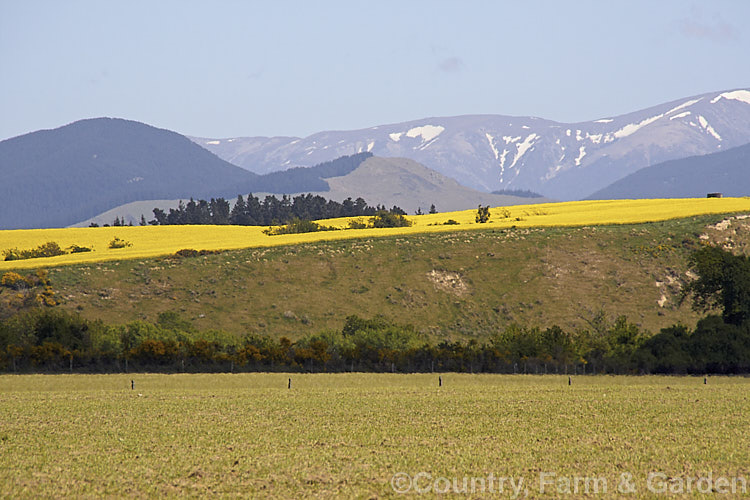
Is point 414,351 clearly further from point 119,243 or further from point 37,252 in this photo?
point 119,243

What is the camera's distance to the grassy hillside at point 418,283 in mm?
83562

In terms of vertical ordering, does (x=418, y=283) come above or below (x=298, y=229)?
below

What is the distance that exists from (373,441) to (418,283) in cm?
6433

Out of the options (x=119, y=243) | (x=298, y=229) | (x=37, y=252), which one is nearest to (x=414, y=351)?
(x=37, y=252)

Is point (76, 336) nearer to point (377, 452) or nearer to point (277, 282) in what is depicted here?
point (277, 282)

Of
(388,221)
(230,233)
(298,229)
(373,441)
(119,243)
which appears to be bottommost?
(373,441)

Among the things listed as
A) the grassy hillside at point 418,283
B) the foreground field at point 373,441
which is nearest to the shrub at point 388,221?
the grassy hillside at point 418,283

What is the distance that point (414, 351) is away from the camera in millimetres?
59312

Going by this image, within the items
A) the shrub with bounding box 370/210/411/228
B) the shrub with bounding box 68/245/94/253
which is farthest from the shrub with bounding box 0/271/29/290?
the shrub with bounding box 370/210/411/228

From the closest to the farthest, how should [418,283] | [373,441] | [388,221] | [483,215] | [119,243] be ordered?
1. [373,441]
2. [418,283]
3. [119,243]
4. [483,215]
5. [388,221]

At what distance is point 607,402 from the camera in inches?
1524

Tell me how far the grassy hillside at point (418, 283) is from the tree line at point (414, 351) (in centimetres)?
1718

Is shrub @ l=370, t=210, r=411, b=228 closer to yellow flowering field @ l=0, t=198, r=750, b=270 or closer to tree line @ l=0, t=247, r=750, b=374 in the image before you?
yellow flowering field @ l=0, t=198, r=750, b=270

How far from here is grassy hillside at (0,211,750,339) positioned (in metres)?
83.6
